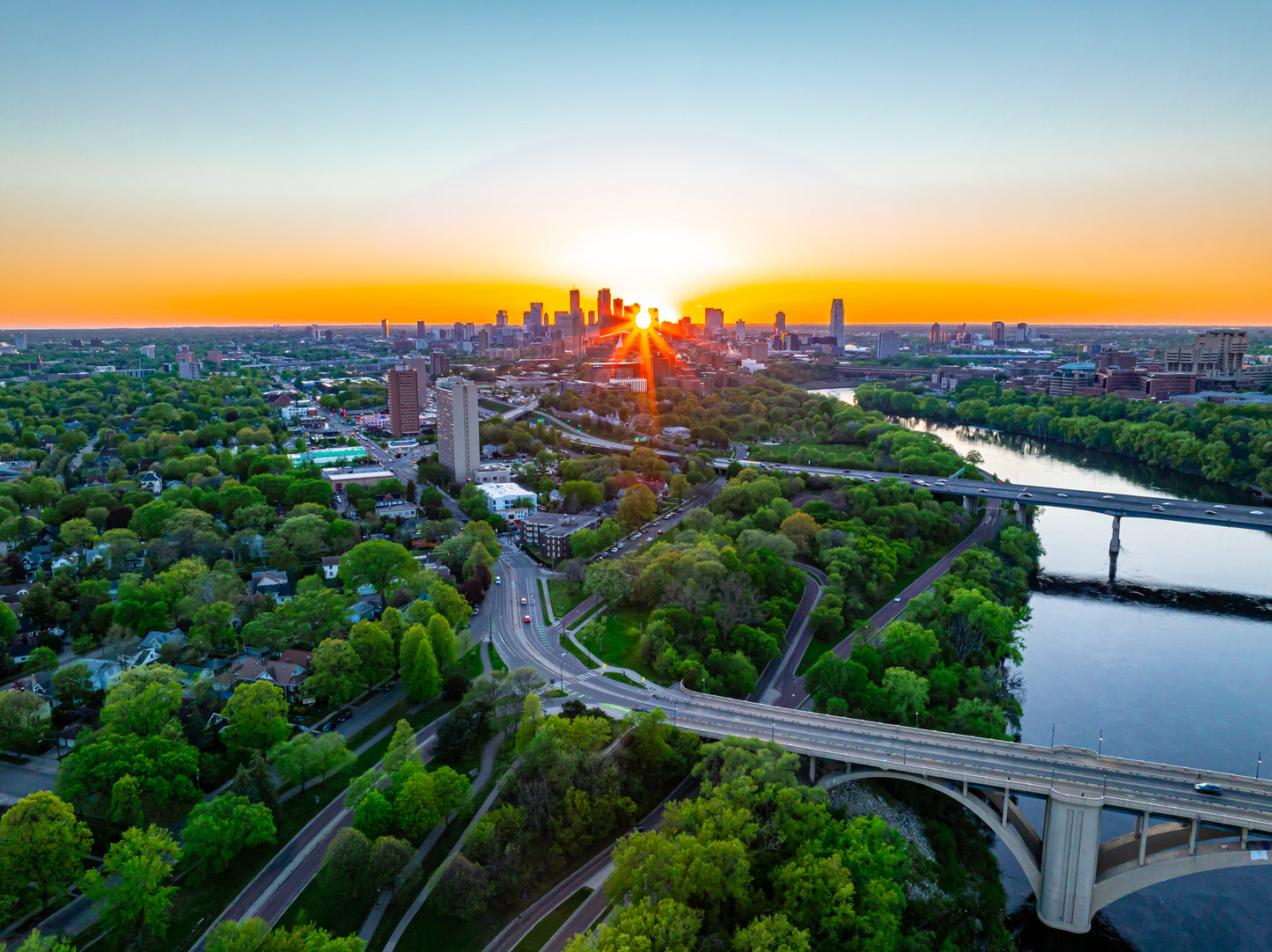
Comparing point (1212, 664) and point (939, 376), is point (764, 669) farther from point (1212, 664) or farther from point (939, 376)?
point (939, 376)

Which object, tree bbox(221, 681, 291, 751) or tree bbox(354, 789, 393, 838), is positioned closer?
tree bbox(354, 789, 393, 838)

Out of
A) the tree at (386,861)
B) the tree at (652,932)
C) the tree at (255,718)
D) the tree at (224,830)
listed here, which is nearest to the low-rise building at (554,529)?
the tree at (255,718)

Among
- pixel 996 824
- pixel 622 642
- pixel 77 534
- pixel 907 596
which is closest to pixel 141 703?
pixel 622 642

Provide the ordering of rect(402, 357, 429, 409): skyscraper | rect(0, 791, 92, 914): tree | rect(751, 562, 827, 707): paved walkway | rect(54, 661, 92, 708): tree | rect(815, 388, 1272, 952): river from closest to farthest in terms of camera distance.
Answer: rect(0, 791, 92, 914): tree, rect(815, 388, 1272, 952): river, rect(54, 661, 92, 708): tree, rect(751, 562, 827, 707): paved walkway, rect(402, 357, 429, 409): skyscraper

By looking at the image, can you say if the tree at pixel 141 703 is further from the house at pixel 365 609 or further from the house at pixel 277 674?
the house at pixel 365 609

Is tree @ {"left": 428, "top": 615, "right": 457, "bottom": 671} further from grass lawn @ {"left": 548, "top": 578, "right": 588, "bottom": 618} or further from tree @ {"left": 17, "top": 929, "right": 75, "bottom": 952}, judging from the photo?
tree @ {"left": 17, "top": 929, "right": 75, "bottom": 952}

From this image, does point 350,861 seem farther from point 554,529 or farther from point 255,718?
point 554,529

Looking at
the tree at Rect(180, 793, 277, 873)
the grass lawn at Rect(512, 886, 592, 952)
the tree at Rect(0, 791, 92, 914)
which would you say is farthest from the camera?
the tree at Rect(180, 793, 277, 873)

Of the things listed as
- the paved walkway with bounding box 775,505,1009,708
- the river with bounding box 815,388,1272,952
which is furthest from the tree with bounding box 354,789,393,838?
the river with bounding box 815,388,1272,952
